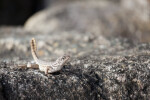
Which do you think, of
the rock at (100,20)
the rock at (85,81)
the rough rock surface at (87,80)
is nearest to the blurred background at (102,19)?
the rock at (100,20)

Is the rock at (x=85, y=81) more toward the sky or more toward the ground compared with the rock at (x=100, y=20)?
more toward the ground

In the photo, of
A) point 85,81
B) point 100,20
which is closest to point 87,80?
point 85,81

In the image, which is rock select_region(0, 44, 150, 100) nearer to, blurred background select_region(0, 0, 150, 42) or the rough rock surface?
the rough rock surface

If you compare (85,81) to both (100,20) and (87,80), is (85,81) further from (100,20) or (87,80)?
(100,20)

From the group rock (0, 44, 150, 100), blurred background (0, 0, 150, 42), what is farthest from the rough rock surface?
blurred background (0, 0, 150, 42)

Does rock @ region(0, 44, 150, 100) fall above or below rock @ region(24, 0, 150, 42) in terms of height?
below

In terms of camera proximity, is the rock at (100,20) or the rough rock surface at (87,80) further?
the rock at (100,20)

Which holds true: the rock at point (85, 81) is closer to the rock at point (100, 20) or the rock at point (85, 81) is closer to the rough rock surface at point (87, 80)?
the rough rock surface at point (87, 80)

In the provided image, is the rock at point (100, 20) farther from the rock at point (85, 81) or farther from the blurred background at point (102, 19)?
the rock at point (85, 81)

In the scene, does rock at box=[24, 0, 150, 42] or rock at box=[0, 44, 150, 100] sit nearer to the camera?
rock at box=[0, 44, 150, 100]

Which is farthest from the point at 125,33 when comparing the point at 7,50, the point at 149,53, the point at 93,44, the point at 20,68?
the point at 20,68

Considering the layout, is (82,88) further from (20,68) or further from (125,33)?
(125,33)

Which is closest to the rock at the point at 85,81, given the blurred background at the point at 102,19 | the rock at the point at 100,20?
the blurred background at the point at 102,19
